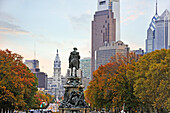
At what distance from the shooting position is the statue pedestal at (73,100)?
1871 inches

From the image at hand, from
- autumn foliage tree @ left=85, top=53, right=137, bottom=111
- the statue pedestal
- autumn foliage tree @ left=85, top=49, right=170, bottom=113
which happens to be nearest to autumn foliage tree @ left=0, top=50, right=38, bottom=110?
the statue pedestal

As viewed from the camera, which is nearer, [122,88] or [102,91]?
[122,88]

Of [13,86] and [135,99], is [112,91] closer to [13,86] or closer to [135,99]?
[135,99]

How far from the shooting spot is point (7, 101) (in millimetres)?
63719

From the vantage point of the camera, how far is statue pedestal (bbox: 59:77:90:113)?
4753 cm

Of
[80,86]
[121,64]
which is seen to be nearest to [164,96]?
[80,86]

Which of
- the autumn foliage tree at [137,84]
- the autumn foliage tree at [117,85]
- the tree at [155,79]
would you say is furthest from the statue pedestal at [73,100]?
the autumn foliage tree at [117,85]

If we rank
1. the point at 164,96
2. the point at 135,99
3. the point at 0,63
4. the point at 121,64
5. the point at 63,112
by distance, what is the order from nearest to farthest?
the point at 63,112 < the point at 164,96 < the point at 0,63 < the point at 135,99 < the point at 121,64

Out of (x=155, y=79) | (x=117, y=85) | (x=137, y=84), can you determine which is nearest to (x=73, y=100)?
(x=155, y=79)

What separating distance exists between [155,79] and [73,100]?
647 inches

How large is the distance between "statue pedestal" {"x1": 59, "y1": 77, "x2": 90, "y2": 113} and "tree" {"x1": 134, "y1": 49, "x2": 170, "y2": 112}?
13821mm

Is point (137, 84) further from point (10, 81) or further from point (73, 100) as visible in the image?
point (10, 81)

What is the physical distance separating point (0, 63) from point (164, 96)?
91.0ft

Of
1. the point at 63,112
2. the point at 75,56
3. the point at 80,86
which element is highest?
the point at 75,56
